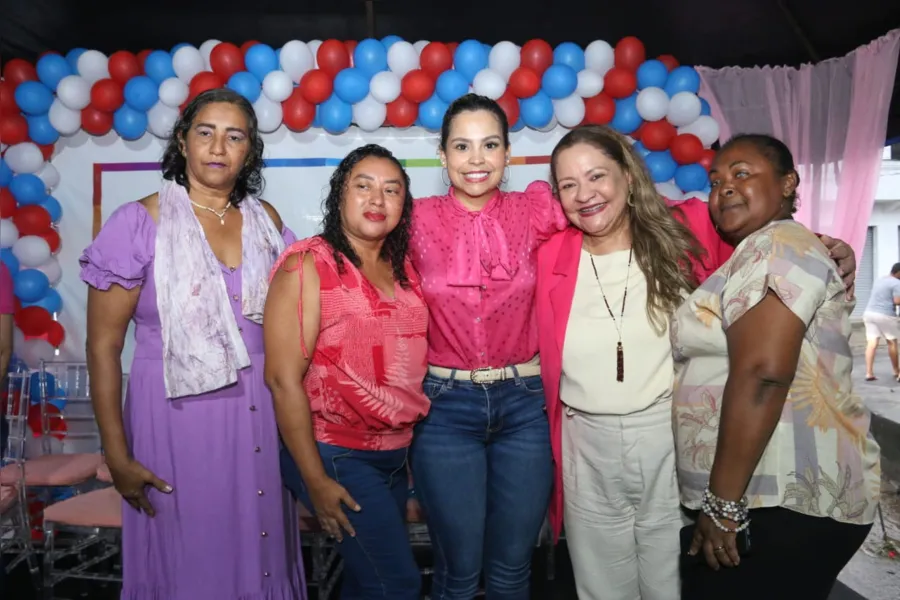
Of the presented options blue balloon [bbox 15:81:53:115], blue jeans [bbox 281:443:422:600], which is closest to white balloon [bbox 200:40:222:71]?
blue balloon [bbox 15:81:53:115]

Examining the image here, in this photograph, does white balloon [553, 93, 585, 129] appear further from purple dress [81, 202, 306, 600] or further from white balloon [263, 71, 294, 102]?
purple dress [81, 202, 306, 600]

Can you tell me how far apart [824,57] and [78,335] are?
5.44m

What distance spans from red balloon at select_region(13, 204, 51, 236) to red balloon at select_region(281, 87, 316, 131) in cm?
176

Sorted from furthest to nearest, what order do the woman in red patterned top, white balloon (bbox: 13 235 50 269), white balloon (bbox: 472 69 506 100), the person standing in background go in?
the person standing in background, white balloon (bbox: 13 235 50 269), white balloon (bbox: 472 69 506 100), the woman in red patterned top

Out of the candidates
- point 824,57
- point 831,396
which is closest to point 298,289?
point 831,396

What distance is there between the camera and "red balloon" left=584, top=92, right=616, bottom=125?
4008mm

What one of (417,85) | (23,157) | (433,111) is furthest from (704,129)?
(23,157)

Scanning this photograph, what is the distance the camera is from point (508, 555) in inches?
72.8

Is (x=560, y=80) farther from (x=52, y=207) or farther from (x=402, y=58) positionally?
(x=52, y=207)

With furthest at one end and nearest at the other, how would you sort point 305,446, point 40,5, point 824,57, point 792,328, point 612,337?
point 824,57 < point 40,5 < point 612,337 < point 305,446 < point 792,328

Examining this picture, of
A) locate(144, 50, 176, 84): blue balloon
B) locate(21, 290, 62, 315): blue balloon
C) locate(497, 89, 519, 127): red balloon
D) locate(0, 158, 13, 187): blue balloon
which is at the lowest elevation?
locate(21, 290, 62, 315): blue balloon

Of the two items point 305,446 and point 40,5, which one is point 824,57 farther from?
point 40,5

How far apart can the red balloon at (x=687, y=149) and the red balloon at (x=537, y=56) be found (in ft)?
3.19

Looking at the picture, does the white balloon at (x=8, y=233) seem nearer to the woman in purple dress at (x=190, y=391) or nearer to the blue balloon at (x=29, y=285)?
the blue balloon at (x=29, y=285)
